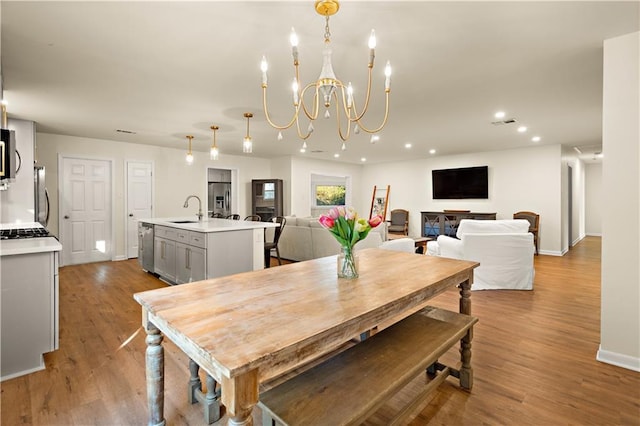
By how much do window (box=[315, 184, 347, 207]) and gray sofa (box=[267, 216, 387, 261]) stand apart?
4180mm

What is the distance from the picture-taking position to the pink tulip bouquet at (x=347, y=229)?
176cm

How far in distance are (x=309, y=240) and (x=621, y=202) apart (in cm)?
415

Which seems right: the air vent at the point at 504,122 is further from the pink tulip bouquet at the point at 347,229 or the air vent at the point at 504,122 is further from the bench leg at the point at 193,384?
the bench leg at the point at 193,384

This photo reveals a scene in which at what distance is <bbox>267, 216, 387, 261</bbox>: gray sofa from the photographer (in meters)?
4.91

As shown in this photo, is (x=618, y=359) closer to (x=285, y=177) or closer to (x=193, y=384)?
(x=193, y=384)

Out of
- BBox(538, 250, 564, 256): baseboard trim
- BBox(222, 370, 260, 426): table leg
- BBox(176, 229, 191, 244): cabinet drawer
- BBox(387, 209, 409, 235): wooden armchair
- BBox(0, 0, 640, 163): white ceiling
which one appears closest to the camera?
BBox(222, 370, 260, 426): table leg

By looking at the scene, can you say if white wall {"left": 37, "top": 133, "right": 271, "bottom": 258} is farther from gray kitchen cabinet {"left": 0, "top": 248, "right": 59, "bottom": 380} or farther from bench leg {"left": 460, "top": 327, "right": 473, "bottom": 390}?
bench leg {"left": 460, "top": 327, "right": 473, "bottom": 390}

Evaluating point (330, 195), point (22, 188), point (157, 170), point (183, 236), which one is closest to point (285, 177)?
point (330, 195)

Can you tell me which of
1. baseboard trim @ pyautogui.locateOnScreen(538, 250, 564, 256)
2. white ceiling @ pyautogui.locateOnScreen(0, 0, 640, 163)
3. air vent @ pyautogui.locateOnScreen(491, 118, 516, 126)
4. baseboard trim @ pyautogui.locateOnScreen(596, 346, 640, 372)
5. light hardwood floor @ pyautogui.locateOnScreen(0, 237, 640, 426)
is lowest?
light hardwood floor @ pyautogui.locateOnScreen(0, 237, 640, 426)

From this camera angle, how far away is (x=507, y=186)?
7.29 meters

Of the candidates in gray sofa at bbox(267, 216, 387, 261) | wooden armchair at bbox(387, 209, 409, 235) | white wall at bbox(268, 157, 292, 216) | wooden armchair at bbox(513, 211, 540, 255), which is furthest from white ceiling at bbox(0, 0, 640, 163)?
wooden armchair at bbox(387, 209, 409, 235)

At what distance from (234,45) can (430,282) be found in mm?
2159

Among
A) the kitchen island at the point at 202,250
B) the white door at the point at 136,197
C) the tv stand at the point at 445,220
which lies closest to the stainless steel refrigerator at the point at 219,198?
the white door at the point at 136,197

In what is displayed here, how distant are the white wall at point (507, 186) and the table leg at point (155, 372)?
762cm
